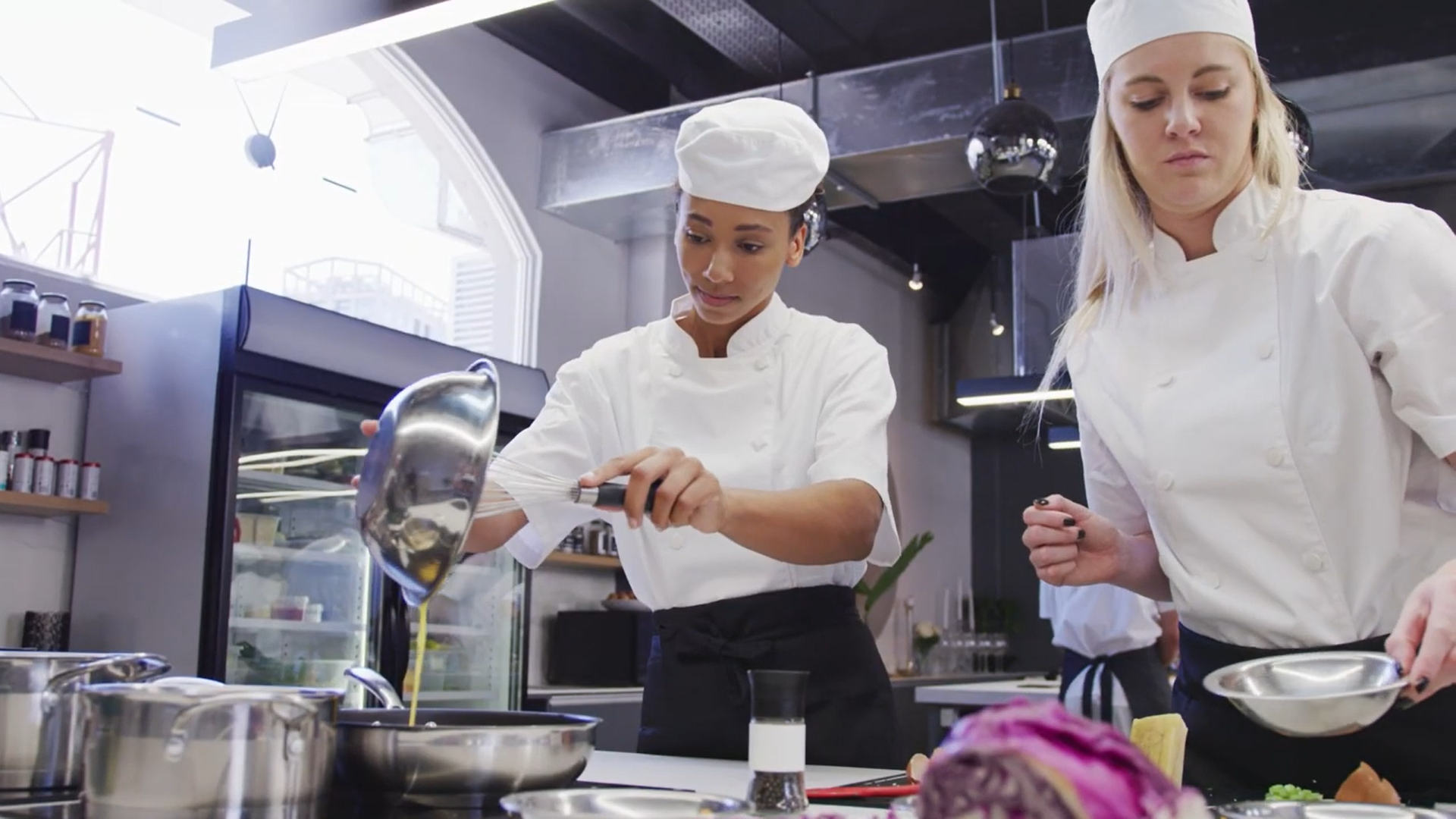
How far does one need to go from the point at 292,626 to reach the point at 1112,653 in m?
3.00

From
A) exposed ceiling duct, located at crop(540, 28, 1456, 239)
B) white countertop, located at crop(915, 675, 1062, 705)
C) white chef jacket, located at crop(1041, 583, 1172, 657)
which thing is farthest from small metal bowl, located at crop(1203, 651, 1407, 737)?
white chef jacket, located at crop(1041, 583, 1172, 657)

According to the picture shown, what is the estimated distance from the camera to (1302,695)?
1152 mm

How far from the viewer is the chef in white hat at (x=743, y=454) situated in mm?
1653

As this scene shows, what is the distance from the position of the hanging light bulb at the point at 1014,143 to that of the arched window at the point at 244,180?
215 centimetres

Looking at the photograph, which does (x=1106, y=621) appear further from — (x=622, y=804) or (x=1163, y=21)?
(x=622, y=804)

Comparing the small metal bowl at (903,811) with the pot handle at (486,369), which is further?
the pot handle at (486,369)

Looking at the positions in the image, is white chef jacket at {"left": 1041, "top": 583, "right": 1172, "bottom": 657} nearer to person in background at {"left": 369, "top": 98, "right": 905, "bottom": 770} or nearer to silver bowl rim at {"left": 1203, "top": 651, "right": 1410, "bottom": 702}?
person in background at {"left": 369, "top": 98, "right": 905, "bottom": 770}

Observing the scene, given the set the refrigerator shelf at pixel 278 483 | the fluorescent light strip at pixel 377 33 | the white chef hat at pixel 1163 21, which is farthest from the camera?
the refrigerator shelf at pixel 278 483

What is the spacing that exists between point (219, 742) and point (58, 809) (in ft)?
0.68

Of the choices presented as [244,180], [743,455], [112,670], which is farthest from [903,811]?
[244,180]

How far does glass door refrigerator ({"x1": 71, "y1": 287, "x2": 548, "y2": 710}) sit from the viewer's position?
11.5ft

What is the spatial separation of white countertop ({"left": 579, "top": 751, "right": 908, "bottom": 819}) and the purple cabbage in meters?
0.42

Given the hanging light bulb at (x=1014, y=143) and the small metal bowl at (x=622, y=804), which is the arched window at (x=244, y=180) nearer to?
the hanging light bulb at (x=1014, y=143)

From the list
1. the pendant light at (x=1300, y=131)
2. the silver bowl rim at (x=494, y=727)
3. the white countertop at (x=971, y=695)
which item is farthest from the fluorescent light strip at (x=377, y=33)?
the white countertop at (x=971, y=695)
